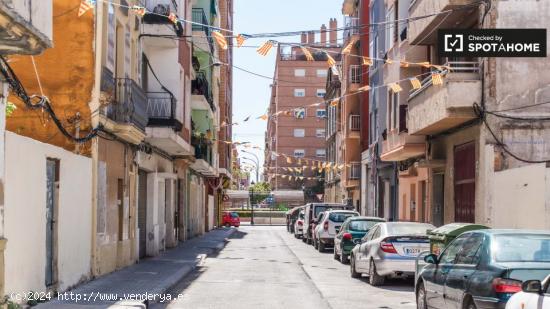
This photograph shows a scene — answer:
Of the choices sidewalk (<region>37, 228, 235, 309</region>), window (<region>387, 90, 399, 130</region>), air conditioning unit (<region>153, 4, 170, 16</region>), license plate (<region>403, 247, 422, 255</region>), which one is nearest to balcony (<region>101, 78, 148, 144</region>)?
sidewalk (<region>37, 228, 235, 309</region>)

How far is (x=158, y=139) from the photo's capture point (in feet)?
82.5

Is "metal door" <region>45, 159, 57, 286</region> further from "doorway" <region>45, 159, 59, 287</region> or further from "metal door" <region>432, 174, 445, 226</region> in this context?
"metal door" <region>432, 174, 445, 226</region>

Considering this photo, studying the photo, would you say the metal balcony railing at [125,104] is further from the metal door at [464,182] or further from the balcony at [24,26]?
the metal door at [464,182]

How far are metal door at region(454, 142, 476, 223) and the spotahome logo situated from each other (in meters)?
3.25

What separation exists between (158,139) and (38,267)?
1235 cm

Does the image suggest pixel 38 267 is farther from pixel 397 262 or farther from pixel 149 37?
pixel 149 37

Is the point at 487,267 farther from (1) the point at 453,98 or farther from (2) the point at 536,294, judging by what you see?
(1) the point at 453,98

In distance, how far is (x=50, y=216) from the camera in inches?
560

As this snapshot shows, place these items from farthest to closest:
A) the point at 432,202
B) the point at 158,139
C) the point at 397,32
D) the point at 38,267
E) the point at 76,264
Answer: the point at 397,32
the point at 432,202
the point at 158,139
the point at 76,264
the point at 38,267

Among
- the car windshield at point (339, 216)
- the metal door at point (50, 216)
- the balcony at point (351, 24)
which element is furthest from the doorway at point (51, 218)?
the balcony at point (351, 24)

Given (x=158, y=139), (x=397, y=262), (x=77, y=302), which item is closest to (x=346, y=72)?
(x=158, y=139)

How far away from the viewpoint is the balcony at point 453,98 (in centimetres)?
2105

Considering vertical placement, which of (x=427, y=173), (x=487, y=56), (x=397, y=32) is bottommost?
(x=427, y=173)

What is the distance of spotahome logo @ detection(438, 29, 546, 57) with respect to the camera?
64.9 ft
